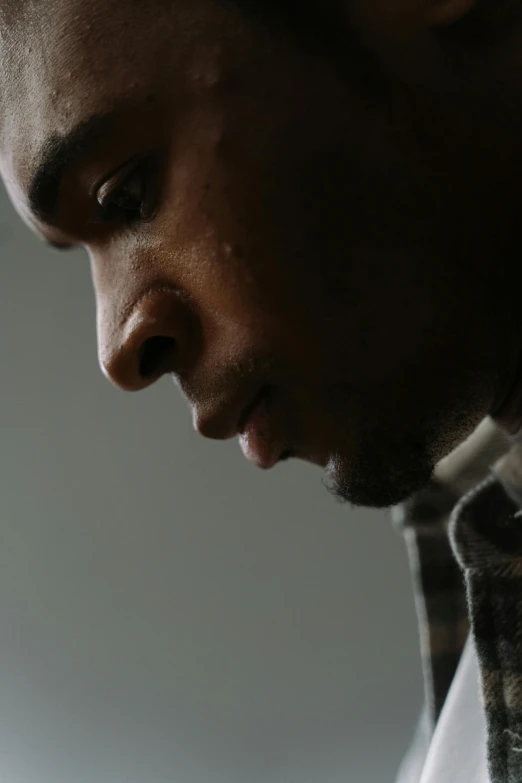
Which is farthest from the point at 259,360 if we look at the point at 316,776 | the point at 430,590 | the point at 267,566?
the point at 316,776

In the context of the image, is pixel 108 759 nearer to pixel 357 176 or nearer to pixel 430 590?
pixel 430 590

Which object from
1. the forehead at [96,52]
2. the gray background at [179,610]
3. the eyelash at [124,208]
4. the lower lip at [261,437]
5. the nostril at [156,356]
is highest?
the forehead at [96,52]

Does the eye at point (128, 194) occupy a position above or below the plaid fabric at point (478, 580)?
above

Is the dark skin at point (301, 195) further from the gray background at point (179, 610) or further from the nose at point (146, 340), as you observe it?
the gray background at point (179, 610)

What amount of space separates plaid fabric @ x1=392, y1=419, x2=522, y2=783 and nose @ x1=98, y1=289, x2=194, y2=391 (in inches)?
9.5

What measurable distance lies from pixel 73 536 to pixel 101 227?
0.78 m

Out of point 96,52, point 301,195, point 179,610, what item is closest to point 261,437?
point 301,195

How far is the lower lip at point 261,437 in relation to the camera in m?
0.46

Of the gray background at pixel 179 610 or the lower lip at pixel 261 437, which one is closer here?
the lower lip at pixel 261 437

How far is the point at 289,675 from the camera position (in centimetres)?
107

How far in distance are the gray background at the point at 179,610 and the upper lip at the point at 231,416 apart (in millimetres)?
657

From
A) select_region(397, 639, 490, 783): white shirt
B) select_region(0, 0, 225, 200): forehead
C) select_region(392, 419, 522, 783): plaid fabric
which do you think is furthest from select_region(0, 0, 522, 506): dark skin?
select_region(397, 639, 490, 783): white shirt

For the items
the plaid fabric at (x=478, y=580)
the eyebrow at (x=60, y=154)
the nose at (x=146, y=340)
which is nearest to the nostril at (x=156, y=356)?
the nose at (x=146, y=340)

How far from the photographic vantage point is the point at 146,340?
460 mm
